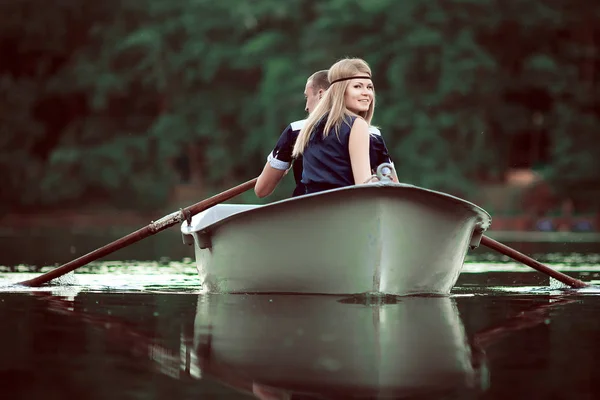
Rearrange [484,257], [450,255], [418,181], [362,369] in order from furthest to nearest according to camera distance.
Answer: [418,181], [484,257], [450,255], [362,369]

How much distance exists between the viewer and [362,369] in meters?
4.42

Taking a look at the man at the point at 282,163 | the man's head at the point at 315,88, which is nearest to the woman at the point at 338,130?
the man at the point at 282,163

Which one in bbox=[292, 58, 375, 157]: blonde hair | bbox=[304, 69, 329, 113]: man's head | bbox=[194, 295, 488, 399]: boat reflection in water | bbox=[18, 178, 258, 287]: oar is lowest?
bbox=[194, 295, 488, 399]: boat reflection in water

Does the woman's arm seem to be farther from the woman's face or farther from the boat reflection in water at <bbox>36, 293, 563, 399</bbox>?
the boat reflection in water at <bbox>36, 293, 563, 399</bbox>

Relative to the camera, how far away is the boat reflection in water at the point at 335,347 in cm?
406

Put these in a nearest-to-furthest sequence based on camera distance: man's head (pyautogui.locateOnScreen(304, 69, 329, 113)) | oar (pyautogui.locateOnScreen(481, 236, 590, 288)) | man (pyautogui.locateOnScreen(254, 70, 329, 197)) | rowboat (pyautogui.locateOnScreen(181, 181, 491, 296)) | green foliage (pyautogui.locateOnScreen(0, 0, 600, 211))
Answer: rowboat (pyautogui.locateOnScreen(181, 181, 491, 296)) < man (pyautogui.locateOnScreen(254, 70, 329, 197)) < man's head (pyautogui.locateOnScreen(304, 69, 329, 113)) < oar (pyautogui.locateOnScreen(481, 236, 590, 288)) < green foliage (pyautogui.locateOnScreen(0, 0, 600, 211))

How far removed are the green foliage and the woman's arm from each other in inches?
1025

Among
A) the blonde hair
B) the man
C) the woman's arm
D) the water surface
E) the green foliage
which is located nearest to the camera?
the water surface

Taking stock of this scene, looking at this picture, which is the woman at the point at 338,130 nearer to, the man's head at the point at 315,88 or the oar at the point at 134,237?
the man's head at the point at 315,88

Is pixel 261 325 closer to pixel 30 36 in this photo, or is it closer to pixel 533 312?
pixel 533 312

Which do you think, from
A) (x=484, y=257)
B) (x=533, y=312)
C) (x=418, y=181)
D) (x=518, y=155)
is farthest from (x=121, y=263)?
(x=518, y=155)

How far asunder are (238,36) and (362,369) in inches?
1452

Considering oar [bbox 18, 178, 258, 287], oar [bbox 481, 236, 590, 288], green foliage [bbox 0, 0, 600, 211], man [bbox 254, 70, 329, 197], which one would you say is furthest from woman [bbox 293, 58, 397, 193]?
green foliage [bbox 0, 0, 600, 211]

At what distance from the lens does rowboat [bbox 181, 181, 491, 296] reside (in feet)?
24.1
